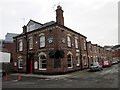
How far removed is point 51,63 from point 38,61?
123 inches

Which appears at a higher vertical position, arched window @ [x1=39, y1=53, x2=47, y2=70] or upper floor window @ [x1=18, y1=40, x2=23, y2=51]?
upper floor window @ [x1=18, y1=40, x2=23, y2=51]

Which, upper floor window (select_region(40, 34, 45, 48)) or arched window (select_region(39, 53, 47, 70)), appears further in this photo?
upper floor window (select_region(40, 34, 45, 48))

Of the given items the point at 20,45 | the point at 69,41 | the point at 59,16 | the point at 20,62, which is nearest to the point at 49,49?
the point at 69,41

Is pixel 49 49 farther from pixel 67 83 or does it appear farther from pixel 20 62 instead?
pixel 67 83

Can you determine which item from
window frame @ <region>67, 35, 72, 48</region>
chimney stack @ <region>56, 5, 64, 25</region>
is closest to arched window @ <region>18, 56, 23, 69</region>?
window frame @ <region>67, 35, 72, 48</region>

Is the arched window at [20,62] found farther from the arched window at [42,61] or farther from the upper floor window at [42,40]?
the upper floor window at [42,40]

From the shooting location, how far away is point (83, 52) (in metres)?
30.8

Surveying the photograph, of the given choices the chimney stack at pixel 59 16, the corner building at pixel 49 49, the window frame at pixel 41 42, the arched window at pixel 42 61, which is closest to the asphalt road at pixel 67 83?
the corner building at pixel 49 49

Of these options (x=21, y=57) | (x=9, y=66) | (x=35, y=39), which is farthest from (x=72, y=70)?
(x=9, y=66)

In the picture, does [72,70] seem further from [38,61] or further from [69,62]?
[38,61]

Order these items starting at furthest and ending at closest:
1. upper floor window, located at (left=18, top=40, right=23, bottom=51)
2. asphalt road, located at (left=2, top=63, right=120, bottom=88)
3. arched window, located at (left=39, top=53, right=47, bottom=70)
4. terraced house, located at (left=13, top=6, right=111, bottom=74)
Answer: upper floor window, located at (left=18, top=40, right=23, bottom=51), arched window, located at (left=39, top=53, right=47, bottom=70), terraced house, located at (left=13, top=6, right=111, bottom=74), asphalt road, located at (left=2, top=63, right=120, bottom=88)

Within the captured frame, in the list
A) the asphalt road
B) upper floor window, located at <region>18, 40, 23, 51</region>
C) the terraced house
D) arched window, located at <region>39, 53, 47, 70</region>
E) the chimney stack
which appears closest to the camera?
the asphalt road

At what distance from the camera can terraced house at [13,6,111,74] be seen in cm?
2223

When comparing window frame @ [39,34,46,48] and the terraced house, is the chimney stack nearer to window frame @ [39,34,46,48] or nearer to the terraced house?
the terraced house
